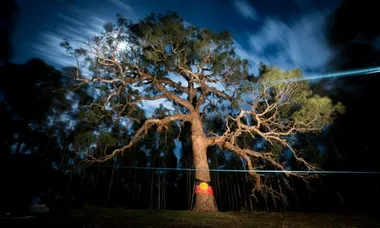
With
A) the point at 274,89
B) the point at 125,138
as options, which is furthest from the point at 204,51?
the point at 125,138

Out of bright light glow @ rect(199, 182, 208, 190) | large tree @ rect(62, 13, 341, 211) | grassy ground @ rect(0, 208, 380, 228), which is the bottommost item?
grassy ground @ rect(0, 208, 380, 228)

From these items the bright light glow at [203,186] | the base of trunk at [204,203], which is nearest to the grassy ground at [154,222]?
the base of trunk at [204,203]

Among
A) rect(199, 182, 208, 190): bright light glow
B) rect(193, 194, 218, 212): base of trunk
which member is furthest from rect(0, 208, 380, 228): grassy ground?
rect(199, 182, 208, 190): bright light glow

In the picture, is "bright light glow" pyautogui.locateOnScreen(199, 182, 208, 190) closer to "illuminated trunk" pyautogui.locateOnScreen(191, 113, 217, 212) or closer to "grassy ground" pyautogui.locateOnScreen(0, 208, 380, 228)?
"illuminated trunk" pyautogui.locateOnScreen(191, 113, 217, 212)

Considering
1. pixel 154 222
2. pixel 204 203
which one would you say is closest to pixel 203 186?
pixel 204 203

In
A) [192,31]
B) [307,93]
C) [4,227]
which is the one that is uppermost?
[192,31]

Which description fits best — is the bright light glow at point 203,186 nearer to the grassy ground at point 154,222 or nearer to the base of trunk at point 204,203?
the base of trunk at point 204,203

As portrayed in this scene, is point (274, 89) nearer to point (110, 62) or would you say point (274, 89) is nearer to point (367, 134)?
point (110, 62)

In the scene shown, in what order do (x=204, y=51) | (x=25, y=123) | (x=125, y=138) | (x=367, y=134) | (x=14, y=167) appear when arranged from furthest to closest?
(x=25, y=123) < (x=367, y=134) < (x=14, y=167) < (x=125, y=138) < (x=204, y=51)

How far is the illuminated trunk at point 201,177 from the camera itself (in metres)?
6.70

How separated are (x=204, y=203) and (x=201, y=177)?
80 centimetres

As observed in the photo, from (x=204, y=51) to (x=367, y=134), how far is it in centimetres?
1229

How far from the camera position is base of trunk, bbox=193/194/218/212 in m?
6.63

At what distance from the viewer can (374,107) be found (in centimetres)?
1188
